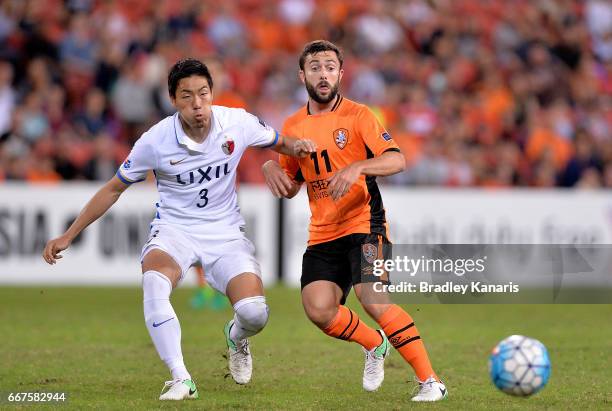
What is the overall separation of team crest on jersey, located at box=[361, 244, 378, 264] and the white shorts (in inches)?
31.6

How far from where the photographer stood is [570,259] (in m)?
15.2

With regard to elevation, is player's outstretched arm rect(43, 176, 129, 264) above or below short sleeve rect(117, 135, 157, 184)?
below

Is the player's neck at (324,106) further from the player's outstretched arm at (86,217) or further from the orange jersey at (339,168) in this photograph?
the player's outstretched arm at (86,217)

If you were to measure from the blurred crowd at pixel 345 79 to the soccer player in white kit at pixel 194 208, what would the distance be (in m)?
8.37

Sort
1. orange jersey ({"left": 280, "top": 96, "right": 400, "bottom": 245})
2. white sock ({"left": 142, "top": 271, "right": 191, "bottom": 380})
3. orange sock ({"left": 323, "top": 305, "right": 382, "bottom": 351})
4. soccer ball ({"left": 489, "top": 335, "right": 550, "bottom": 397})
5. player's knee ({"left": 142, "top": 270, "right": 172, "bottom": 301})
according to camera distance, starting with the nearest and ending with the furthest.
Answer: soccer ball ({"left": 489, "top": 335, "right": 550, "bottom": 397})
white sock ({"left": 142, "top": 271, "right": 191, "bottom": 380})
player's knee ({"left": 142, "top": 270, "right": 172, "bottom": 301})
orange sock ({"left": 323, "top": 305, "right": 382, "bottom": 351})
orange jersey ({"left": 280, "top": 96, "right": 400, "bottom": 245})

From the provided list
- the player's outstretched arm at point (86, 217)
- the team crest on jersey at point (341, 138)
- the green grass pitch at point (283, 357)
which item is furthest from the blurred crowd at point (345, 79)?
the player's outstretched arm at point (86, 217)

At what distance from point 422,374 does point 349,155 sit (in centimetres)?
167

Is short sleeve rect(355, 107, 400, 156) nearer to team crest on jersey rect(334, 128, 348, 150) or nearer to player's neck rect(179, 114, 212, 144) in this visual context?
team crest on jersey rect(334, 128, 348, 150)

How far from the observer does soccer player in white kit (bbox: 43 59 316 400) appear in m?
7.61

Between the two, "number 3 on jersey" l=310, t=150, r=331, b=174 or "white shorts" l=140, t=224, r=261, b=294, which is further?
"number 3 on jersey" l=310, t=150, r=331, b=174

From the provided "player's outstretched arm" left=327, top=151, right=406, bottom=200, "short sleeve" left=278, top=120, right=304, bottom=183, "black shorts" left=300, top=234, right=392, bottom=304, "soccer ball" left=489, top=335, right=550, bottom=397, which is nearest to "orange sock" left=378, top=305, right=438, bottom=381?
"black shorts" left=300, top=234, right=392, bottom=304

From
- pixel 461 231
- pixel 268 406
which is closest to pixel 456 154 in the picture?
pixel 461 231

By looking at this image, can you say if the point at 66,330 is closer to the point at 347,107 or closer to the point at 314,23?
the point at 347,107

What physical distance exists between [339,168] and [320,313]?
107 centimetres
